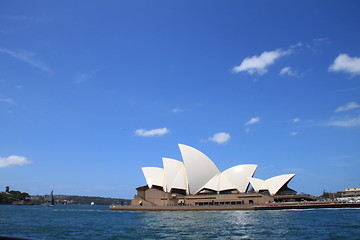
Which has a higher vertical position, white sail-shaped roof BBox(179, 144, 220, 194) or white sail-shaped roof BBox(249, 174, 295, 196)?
white sail-shaped roof BBox(179, 144, 220, 194)

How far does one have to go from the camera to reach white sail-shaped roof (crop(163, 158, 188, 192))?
73.8 metres

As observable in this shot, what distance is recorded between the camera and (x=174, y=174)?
74188 millimetres

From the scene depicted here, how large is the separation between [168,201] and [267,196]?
75.3ft

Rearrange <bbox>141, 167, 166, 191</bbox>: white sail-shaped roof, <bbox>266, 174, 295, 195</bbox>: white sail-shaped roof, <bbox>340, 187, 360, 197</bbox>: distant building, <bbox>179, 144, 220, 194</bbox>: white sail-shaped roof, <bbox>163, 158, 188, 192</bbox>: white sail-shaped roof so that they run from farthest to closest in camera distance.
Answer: <bbox>340, 187, 360, 197</bbox>: distant building, <bbox>141, 167, 166, 191</bbox>: white sail-shaped roof, <bbox>163, 158, 188, 192</bbox>: white sail-shaped roof, <bbox>179, 144, 220, 194</bbox>: white sail-shaped roof, <bbox>266, 174, 295, 195</bbox>: white sail-shaped roof

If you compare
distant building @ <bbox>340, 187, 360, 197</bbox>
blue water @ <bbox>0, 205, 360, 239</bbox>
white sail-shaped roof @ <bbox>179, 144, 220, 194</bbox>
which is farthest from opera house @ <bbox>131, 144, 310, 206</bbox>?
distant building @ <bbox>340, 187, 360, 197</bbox>

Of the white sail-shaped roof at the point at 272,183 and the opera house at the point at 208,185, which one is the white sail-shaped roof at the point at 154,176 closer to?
the opera house at the point at 208,185

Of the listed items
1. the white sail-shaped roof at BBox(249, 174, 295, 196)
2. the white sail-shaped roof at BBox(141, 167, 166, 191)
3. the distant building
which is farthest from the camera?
the distant building

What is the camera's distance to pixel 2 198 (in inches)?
6171

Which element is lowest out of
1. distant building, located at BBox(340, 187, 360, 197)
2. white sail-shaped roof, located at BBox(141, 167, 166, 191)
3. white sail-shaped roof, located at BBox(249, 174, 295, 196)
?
distant building, located at BBox(340, 187, 360, 197)

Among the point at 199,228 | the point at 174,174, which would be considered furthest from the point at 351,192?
the point at 199,228

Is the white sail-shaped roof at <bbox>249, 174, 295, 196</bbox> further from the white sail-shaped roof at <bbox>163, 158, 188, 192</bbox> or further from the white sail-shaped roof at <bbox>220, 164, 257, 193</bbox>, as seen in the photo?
the white sail-shaped roof at <bbox>163, 158, 188, 192</bbox>

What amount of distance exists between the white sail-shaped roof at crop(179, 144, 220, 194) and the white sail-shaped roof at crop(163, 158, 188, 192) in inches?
104

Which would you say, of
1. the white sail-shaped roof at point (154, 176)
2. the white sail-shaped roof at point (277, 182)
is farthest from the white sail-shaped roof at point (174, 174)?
the white sail-shaped roof at point (277, 182)

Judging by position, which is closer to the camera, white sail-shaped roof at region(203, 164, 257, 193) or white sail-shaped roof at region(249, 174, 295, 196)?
white sail-shaped roof at region(249, 174, 295, 196)
